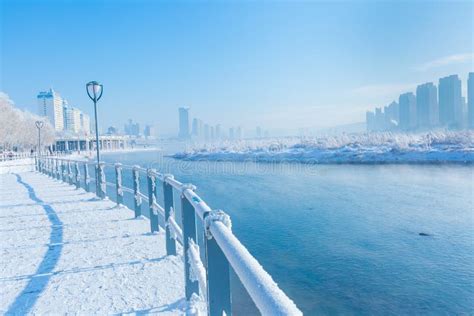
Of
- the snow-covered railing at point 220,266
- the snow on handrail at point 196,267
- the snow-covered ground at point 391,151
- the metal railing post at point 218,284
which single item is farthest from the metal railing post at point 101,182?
the snow-covered ground at point 391,151

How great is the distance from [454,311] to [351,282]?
59.5 inches

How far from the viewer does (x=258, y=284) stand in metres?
1.09

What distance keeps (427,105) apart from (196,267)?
10312 cm

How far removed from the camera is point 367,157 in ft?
105

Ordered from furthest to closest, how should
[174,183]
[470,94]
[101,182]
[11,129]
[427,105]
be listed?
[427,105] → [470,94] → [11,129] → [101,182] → [174,183]

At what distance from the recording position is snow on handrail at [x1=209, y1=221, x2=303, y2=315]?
939 millimetres

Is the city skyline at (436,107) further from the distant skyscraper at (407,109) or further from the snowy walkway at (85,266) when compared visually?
the snowy walkway at (85,266)

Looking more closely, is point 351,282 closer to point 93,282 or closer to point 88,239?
point 93,282

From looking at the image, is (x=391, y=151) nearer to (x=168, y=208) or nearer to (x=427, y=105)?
(x=168, y=208)

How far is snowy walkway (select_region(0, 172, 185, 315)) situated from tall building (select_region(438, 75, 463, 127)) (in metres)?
90.7

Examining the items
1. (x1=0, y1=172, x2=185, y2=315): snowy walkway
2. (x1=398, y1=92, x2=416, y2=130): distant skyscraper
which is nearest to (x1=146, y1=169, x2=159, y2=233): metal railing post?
(x1=0, y1=172, x2=185, y2=315): snowy walkway

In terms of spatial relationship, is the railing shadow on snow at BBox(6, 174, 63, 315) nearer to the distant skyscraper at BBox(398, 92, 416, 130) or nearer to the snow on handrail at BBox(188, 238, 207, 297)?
the snow on handrail at BBox(188, 238, 207, 297)

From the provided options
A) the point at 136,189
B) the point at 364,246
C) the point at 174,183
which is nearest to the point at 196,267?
the point at 174,183

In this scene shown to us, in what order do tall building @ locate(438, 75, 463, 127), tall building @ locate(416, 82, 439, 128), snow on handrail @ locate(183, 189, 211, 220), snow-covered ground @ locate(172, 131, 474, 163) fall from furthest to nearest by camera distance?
tall building @ locate(416, 82, 439, 128) → tall building @ locate(438, 75, 463, 127) → snow-covered ground @ locate(172, 131, 474, 163) → snow on handrail @ locate(183, 189, 211, 220)
